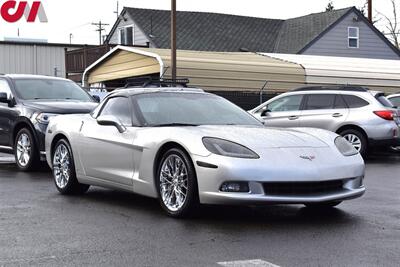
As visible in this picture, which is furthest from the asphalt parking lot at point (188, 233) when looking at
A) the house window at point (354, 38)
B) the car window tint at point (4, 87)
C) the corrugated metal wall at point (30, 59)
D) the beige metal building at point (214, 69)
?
the corrugated metal wall at point (30, 59)

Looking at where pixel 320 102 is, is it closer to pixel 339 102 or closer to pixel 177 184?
pixel 339 102

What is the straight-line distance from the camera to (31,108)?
11.2m

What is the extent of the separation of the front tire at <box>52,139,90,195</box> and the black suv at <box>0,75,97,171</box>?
7.89ft

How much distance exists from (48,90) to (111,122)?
198 inches

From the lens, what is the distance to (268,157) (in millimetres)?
6289

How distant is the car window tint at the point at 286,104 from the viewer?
15.0m

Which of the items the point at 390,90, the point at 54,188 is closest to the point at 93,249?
the point at 54,188

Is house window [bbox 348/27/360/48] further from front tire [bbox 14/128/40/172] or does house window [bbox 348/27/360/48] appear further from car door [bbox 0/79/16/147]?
front tire [bbox 14/128/40/172]

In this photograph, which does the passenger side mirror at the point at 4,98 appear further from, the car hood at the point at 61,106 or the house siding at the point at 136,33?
the house siding at the point at 136,33

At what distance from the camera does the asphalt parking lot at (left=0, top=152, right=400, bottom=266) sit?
5.02 m

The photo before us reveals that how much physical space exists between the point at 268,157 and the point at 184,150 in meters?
0.86

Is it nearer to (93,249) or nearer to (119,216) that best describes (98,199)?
(119,216)

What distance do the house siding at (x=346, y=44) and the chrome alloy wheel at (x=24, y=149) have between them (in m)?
23.8

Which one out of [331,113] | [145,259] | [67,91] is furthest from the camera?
[331,113]
